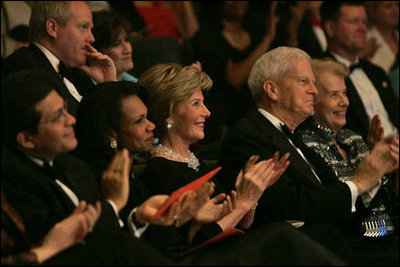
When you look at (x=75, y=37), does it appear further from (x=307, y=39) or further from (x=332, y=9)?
(x=332, y=9)

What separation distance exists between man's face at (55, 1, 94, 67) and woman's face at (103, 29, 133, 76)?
0.28m

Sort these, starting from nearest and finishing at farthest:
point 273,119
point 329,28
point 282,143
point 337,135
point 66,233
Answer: point 66,233
point 282,143
point 273,119
point 337,135
point 329,28

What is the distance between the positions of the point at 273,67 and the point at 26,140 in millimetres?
1422

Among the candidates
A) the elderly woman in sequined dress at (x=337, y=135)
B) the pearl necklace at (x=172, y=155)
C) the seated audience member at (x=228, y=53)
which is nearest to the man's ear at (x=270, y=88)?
the elderly woman in sequined dress at (x=337, y=135)

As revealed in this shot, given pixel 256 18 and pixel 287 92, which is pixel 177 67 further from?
pixel 256 18

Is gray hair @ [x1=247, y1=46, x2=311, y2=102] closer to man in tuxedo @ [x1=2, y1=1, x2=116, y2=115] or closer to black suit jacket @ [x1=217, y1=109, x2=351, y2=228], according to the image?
black suit jacket @ [x1=217, y1=109, x2=351, y2=228]

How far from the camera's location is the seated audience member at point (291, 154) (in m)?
3.84

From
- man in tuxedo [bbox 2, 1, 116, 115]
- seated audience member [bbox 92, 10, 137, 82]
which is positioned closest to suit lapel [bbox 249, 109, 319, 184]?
man in tuxedo [bbox 2, 1, 116, 115]

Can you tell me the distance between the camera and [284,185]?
12.6 ft

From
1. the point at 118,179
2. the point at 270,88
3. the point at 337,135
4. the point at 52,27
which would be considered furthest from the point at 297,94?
the point at 118,179

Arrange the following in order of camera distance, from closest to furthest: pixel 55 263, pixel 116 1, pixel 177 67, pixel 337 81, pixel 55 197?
pixel 55 263 → pixel 55 197 → pixel 177 67 → pixel 337 81 → pixel 116 1

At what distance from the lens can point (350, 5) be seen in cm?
572

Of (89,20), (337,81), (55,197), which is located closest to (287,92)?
(337,81)

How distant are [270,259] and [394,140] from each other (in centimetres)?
108
